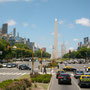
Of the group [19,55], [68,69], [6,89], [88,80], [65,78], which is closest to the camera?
[6,89]

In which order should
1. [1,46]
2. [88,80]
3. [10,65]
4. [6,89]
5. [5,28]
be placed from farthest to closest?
[5,28]
[1,46]
[10,65]
[88,80]
[6,89]

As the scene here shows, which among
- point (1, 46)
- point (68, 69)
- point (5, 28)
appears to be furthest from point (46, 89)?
point (5, 28)

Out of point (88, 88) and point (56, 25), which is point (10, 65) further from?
point (56, 25)

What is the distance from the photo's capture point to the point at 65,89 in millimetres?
18125

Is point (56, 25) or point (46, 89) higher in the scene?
point (56, 25)

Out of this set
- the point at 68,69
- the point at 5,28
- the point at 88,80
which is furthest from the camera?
the point at 5,28

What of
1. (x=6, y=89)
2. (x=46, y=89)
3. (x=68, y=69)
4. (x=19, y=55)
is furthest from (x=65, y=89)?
(x=19, y=55)

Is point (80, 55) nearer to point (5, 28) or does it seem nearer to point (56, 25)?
point (56, 25)

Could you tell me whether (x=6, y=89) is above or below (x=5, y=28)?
below

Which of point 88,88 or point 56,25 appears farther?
point 56,25

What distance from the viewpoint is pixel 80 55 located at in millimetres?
144500

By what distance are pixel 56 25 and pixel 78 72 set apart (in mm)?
93076

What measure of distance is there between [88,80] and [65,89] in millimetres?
3003

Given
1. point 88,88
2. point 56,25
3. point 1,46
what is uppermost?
point 56,25
